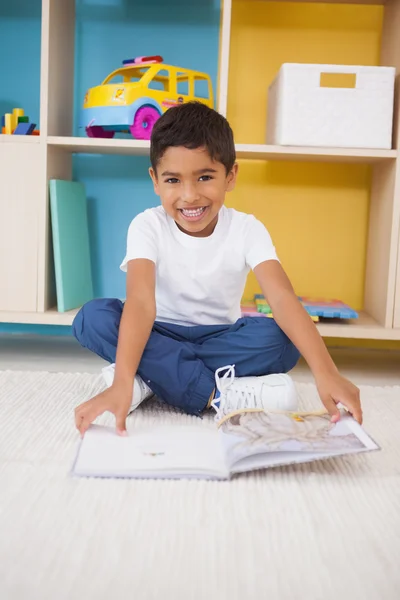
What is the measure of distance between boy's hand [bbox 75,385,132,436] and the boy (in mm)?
119

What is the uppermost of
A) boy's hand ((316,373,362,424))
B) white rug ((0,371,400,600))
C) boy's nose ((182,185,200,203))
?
boy's nose ((182,185,200,203))

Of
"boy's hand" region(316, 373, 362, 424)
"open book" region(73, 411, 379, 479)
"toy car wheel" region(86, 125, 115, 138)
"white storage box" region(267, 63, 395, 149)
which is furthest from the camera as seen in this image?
"toy car wheel" region(86, 125, 115, 138)

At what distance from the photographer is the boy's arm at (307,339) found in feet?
3.10

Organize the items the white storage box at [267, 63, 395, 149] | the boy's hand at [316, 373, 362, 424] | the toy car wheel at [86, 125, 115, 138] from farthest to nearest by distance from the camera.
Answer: the toy car wheel at [86, 125, 115, 138], the white storage box at [267, 63, 395, 149], the boy's hand at [316, 373, 362, 424]

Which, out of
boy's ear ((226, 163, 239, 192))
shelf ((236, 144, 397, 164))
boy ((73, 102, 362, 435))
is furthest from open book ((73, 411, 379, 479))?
shelf ((236, 144, 397, 164))

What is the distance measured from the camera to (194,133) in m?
1.18

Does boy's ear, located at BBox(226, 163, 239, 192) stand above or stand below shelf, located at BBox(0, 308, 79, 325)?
above

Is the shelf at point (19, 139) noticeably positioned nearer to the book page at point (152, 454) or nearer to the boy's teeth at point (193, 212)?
the boy's teeth at point (193, 212)

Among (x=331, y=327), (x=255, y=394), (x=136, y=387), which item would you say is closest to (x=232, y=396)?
(x=255, y=394)

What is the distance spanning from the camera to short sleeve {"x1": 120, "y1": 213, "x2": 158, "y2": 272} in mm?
1197

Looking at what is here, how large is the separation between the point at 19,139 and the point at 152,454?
3.30 ft

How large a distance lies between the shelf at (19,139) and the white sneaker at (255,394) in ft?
2.55

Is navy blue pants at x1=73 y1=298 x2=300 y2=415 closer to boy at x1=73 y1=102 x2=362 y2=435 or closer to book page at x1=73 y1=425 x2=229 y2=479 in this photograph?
boy at x1=73 y1=102 x2=362 y2=435

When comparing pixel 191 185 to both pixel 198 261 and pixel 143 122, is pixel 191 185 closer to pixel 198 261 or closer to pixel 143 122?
pixel 198 261
